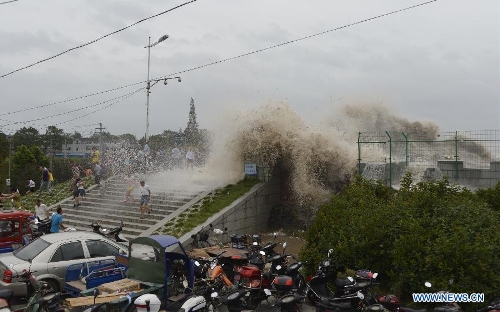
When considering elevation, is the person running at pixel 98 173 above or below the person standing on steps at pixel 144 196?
above

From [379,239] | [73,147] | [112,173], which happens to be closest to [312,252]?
[379,239]

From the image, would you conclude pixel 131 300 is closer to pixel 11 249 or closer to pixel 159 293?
pixel 159 293

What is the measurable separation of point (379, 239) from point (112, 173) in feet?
60.4

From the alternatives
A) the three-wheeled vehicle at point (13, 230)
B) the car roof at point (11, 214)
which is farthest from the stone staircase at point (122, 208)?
the car roof at point (11, 214)

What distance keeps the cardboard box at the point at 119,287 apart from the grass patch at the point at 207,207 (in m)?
6.07

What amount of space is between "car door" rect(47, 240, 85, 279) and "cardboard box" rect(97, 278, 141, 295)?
1950mm

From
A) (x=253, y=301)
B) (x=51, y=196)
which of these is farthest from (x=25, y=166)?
(x=253, y=301)

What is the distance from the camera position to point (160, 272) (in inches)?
319

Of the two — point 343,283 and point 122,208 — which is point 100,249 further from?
point 122,208

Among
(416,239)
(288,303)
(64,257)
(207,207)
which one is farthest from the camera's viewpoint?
(207,207)

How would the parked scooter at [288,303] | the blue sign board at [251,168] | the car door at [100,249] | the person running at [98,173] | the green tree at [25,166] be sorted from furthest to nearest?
the green tree at [25,166]
the person running at [98,173]
the blue sign board at [251,168]
the car door at [100,249]
the parked scooter at [288,303]

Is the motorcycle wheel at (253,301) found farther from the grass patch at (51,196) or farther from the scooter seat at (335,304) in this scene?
the grass patch at (51,196)

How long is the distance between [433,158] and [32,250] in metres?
14.1

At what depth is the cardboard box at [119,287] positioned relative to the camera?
25.8 ft
